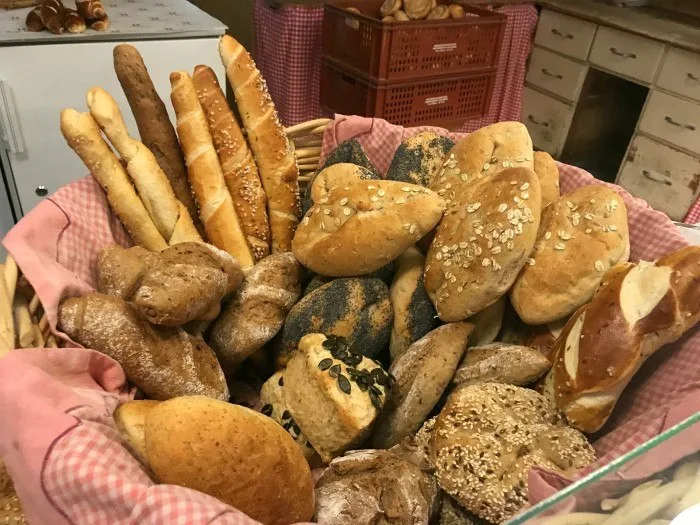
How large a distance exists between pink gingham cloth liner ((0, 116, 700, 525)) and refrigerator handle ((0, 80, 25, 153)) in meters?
0.91

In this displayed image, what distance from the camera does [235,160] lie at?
120cm

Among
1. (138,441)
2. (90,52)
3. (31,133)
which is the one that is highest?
(90,52)

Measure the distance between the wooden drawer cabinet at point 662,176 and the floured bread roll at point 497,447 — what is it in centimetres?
231

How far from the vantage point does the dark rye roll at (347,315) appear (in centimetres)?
104

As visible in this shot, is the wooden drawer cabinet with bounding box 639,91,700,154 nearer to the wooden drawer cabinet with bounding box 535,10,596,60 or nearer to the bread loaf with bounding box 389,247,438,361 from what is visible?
the wooden drawer cabinet with bounding box 535,10,596,60

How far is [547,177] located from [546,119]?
2.37 metres

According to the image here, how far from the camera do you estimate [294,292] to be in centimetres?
112

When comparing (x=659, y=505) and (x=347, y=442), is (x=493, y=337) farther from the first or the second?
(x=659, y=505)

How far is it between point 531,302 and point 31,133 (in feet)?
5.40

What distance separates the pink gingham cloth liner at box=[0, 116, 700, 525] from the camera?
0.60 meters

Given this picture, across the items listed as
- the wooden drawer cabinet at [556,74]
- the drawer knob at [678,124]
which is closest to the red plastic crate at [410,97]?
the wooden drawer cabinet at [556,74]

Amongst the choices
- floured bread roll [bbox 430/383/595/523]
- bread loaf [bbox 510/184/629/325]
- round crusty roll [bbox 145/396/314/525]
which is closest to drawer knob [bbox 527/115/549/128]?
bread loaf [bbox 510/184/629/325]

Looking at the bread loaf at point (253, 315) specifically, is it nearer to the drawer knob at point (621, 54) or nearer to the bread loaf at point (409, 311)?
the bread loaf at point (409, 311)

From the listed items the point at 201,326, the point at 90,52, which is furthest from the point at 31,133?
the point at 201,326
